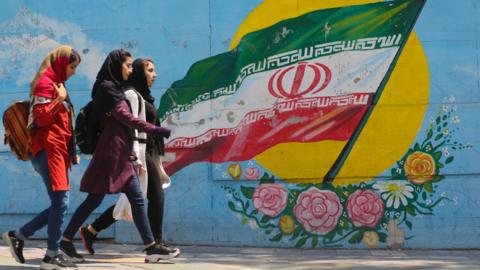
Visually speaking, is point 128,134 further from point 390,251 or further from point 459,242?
point 459,242

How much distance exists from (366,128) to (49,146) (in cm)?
331

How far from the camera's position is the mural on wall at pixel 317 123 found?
692 centimetres

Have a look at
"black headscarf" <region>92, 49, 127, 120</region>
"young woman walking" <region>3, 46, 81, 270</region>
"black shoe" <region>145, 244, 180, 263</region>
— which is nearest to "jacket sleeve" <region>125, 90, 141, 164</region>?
"black headscarf" <region>92, 49, 127, 120</region>

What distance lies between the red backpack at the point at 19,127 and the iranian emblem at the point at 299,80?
2.80 metres

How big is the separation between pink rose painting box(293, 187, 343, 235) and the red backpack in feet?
9.77

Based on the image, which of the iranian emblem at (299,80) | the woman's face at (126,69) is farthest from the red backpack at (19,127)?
the iranian emblem at (299,80)

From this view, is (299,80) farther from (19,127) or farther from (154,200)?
(19,127)

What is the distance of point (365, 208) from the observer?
6.94 metres

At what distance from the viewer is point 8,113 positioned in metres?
5.09

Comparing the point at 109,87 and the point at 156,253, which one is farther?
the point at 156,253

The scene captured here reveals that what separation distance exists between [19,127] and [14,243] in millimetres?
853

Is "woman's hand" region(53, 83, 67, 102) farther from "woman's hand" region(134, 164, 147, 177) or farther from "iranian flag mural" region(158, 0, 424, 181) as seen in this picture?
"iranian flag mural" region(158, 0, 424, 181)

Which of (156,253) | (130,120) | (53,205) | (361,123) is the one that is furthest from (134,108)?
(361,123)

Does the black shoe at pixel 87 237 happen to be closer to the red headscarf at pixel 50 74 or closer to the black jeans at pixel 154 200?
the black jeans at pixel 154 200
